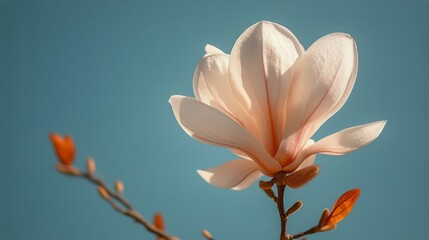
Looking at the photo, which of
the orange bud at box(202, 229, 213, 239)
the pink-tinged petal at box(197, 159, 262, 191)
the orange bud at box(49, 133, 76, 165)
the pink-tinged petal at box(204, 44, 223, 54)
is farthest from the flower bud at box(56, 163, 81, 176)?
the pink-tinged petal at box(204, 44, 223, 54)

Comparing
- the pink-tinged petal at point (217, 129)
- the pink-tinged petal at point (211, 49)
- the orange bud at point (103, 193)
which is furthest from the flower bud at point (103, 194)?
the pink-tinged petal at point (211, 49)

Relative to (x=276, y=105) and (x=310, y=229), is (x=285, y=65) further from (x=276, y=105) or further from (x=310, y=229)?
(x=310, y=229)

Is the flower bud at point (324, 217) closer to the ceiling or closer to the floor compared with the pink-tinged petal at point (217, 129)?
closer to the floor

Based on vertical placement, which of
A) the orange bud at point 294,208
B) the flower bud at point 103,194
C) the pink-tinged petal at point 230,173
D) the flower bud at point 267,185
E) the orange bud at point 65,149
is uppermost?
the orange bud at point 65,149

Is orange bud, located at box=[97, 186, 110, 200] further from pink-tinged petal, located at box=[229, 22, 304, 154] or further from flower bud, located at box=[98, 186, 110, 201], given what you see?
pink-tinged petal, located at box=[229, 22, 304, 154]

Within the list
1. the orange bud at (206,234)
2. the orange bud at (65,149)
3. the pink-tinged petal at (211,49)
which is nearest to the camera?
the orange bud at (65,149)

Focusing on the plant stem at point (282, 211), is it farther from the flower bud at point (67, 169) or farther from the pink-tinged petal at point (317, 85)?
the flower bud at point (67, 169)
